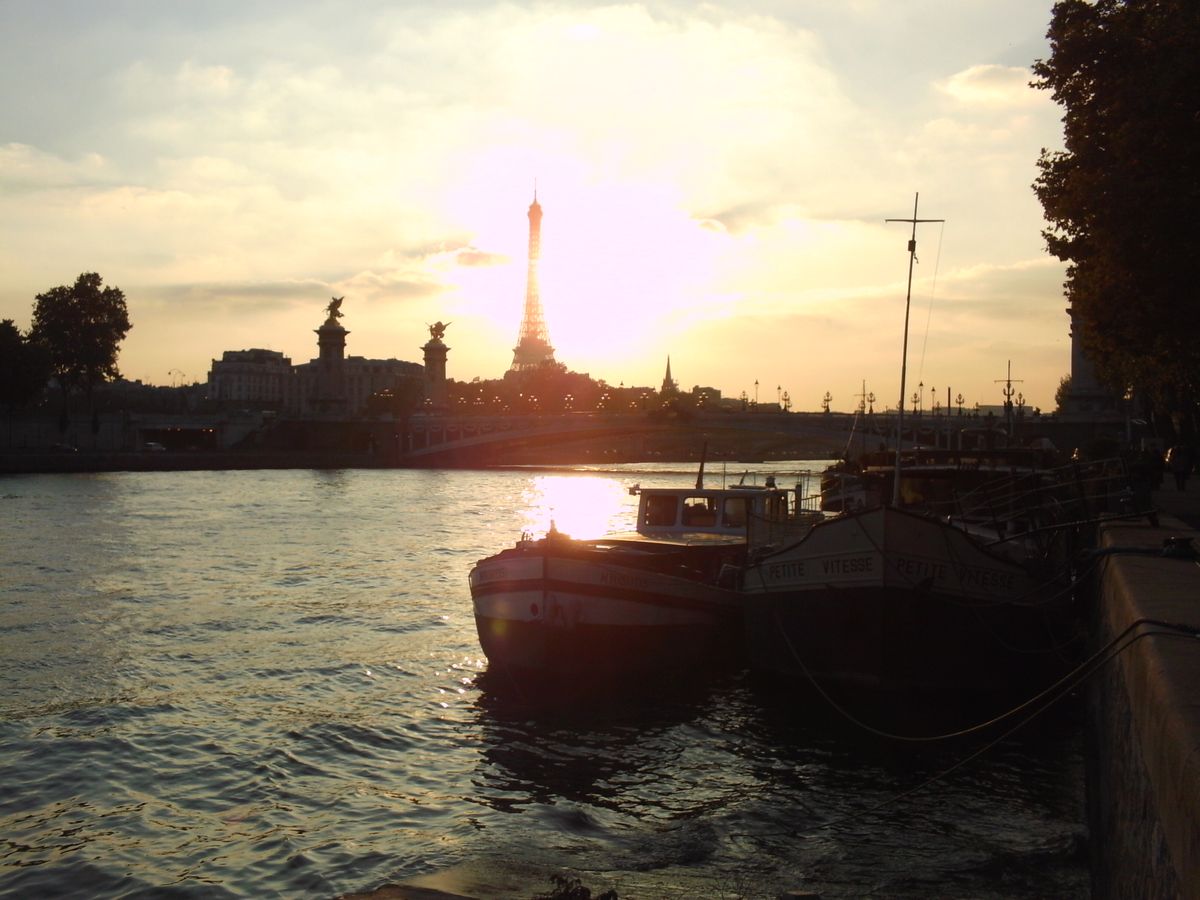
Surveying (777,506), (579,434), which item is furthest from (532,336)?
(777,506)

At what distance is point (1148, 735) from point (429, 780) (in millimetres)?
8072

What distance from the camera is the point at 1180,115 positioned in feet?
60.8

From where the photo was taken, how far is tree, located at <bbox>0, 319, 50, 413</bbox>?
259ft

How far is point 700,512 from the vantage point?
20.5 meters

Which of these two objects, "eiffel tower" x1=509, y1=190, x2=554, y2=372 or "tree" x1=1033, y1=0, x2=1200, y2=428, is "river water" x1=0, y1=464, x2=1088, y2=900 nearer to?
"tree" x1=1033, y1=0, x2=1200, y2=428

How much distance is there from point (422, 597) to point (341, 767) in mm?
13153

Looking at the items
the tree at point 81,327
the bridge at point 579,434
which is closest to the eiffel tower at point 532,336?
the bridge at point 579,434

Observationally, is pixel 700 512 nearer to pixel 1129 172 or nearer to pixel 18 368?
pixel 1129 172

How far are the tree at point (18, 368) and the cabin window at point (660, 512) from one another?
228ft

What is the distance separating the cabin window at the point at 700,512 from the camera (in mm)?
20344

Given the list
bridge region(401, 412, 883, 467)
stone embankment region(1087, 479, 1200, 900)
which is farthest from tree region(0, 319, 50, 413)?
stone embankment region(1087, 479, 1200, 900)

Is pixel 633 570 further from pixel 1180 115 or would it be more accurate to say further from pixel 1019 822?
pixel 1180 115

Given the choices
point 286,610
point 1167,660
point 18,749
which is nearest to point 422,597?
point 286,610

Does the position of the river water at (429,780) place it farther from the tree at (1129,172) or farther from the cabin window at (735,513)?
the tree at (1129,172)
